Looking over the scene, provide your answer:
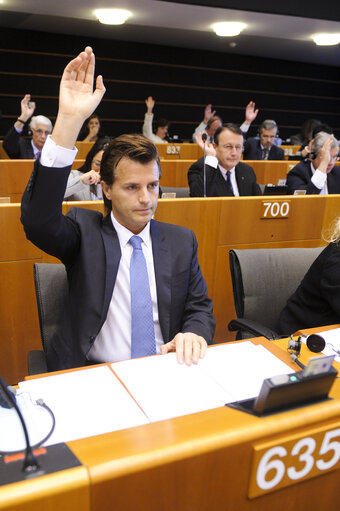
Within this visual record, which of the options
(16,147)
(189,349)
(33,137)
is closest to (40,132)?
(33,137)

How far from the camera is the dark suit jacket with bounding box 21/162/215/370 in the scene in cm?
126

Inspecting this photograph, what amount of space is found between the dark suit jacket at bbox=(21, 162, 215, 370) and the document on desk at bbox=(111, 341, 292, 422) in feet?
0.88

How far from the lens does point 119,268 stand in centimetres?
140

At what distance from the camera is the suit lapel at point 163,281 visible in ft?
4.74

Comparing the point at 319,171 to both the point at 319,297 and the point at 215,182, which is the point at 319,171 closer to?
the point at 215,182

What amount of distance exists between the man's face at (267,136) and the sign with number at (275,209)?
3145mm

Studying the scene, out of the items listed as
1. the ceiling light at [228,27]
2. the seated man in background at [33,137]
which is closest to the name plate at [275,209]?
the seated man in background at [33,137]

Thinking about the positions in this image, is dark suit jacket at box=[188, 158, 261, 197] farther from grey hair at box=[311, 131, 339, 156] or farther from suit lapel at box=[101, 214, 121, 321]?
suit lapel at box=[101, 214, 121, 321]

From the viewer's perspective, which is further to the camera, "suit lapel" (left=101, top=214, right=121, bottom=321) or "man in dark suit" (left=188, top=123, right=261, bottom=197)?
"man in dark suit" (left=188, top=123, right=261, bottom=197)

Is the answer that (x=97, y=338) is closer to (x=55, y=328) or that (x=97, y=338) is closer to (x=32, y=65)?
(x=55, y=328)

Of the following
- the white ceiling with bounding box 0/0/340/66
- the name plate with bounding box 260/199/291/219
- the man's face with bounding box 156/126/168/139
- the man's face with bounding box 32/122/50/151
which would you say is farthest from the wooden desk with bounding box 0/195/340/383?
the man's face with bounding box 156/126/168/139

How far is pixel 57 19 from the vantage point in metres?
6.94

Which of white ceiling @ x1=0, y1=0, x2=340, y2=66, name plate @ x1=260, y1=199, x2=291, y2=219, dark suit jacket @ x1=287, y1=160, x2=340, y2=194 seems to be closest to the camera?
name plate @ x1=260, y1=199, x2=291, y2=219

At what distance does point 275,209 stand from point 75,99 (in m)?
1.75
